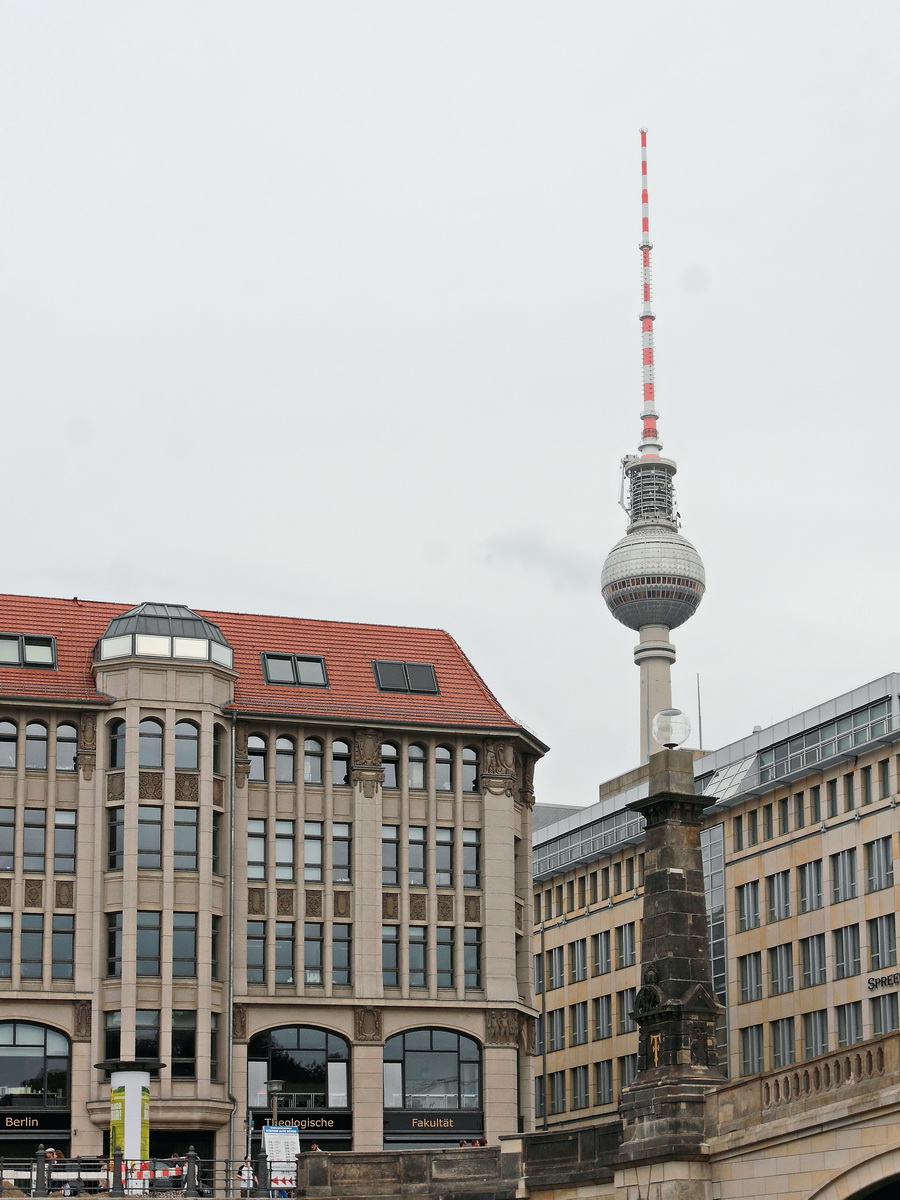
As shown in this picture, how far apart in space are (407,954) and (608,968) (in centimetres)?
3265

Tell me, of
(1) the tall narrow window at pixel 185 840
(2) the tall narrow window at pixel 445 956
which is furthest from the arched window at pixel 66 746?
(2) the tall narrow window at pixel 445 956

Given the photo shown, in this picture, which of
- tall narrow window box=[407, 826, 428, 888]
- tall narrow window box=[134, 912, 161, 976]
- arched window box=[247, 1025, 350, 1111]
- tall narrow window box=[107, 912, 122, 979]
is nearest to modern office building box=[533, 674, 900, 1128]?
tall narrow window box=[407, 826, 428, 888]

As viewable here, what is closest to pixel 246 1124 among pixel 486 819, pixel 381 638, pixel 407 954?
pixel 407 954

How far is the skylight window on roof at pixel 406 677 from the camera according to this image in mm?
75750

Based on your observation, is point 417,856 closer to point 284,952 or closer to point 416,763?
point 416,763

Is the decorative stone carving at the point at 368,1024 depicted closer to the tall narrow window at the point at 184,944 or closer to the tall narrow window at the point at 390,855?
the tall narrow window at the point at 390,855

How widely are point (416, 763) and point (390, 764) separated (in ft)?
3.08

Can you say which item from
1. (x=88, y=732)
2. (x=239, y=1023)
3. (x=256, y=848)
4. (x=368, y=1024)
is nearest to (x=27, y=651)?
(x=88, y=732)

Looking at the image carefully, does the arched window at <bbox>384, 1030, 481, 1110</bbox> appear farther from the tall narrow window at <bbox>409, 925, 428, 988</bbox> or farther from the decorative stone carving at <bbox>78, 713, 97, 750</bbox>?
the decorative stone carving at <bbox>78, 713, 97, 750</bbox>

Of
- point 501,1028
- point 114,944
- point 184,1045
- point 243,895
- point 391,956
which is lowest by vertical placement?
point 184,1045

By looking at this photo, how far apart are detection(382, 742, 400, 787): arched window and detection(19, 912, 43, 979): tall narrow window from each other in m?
12.3

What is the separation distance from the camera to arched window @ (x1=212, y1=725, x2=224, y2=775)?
70.4m

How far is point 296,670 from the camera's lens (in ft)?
247

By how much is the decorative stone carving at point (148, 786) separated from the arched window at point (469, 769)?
10.7 m
